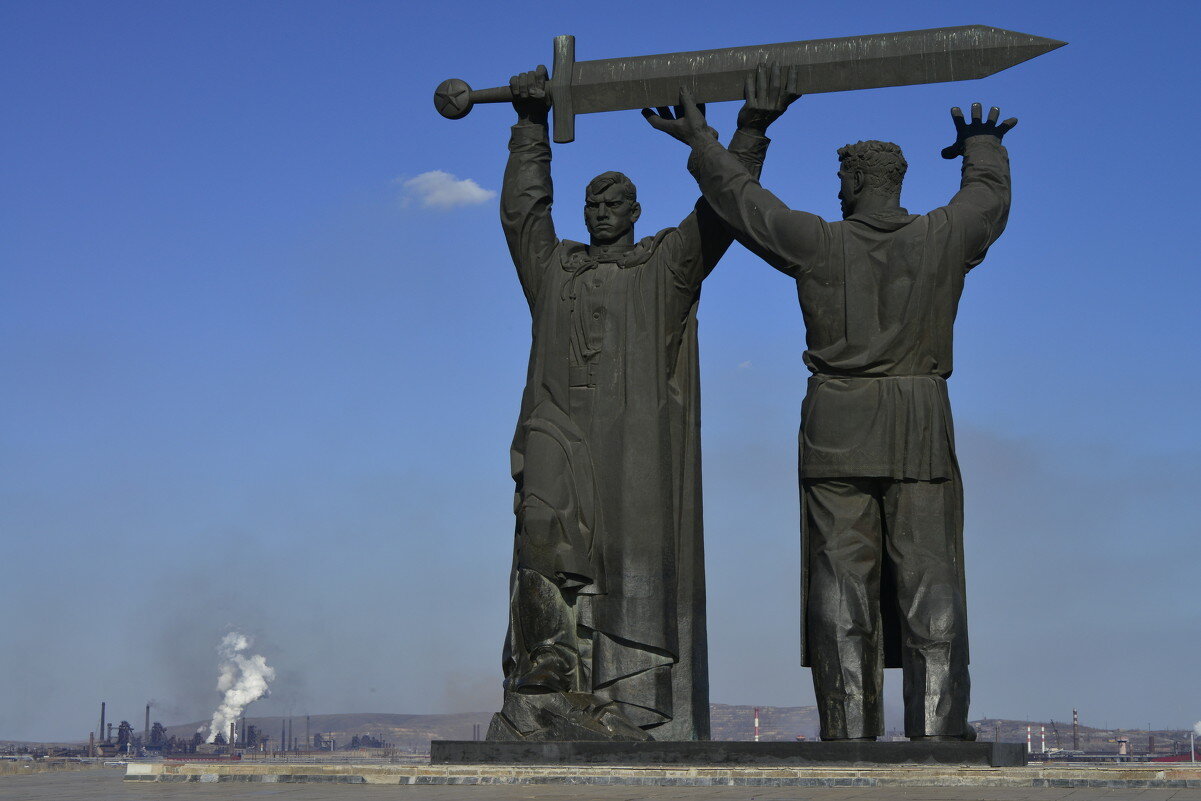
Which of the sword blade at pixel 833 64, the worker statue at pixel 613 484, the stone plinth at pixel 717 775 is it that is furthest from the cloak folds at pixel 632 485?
the stone plinth at pixel 717 775

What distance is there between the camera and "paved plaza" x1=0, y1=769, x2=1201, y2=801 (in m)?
7.83

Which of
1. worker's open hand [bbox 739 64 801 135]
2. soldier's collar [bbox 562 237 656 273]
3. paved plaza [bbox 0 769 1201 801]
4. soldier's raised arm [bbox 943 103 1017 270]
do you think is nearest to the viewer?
paved plaza [bbox 0 769 1201 801]

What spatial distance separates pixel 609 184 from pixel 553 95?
0.85 meters

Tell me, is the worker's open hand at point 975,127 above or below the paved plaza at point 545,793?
above

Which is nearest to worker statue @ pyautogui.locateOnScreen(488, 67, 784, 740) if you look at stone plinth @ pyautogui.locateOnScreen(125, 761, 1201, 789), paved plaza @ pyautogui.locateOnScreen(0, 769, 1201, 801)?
stone plinth @ pyautogui.locateOnScreen(125, 761, 1201, 789)

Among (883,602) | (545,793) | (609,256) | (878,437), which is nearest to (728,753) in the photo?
(545,793)

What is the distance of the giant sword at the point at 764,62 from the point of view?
11414 mm

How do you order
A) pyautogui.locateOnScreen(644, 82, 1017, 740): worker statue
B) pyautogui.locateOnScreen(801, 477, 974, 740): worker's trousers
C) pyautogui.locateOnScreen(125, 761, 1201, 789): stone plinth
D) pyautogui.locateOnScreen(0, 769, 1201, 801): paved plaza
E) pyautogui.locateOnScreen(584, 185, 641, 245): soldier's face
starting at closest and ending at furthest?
pyautogui.locateOnScreen(0, 769, 1201, 801): paved plaza < pyautogui.locateOnScreen(125, 761, 1201, 789): stone plinth < pyautogui.locateOnScreen(801, 477, 974, 740): worker's trousers < pyautogui.locateOnScreen(644, 82, 1017, 740): worker statue < pyautogui.locateOnScreen(584, 185, 641, 245): soldier's face

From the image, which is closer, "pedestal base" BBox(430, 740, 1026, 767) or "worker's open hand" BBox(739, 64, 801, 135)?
"pedestal base" BBox(430, 740, 1026, 767)

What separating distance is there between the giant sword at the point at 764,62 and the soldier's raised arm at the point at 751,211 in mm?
347

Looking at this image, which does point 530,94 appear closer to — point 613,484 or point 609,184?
point 609,184

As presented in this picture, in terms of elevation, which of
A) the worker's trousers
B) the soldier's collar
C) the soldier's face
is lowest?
the worker's trousers

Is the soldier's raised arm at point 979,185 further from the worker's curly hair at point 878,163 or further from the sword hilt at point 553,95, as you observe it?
the sword hilt at point 553,95

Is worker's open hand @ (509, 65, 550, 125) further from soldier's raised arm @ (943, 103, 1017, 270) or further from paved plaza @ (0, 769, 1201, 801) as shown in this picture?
paved plaza @ (0, 769, 1201, 801)
